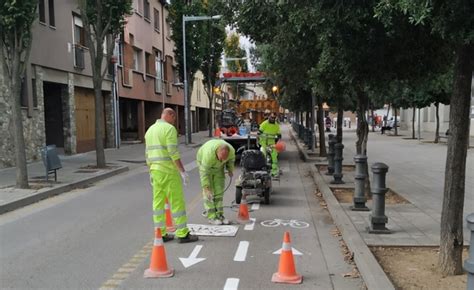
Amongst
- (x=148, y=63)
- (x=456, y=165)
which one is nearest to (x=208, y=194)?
(x=456, y=165)

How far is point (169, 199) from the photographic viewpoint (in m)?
6.77

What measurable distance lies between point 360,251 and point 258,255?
1.26 m

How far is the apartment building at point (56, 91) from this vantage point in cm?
1736

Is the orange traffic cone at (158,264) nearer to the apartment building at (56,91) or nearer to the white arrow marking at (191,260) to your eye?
the white arrow marking at (191,260)

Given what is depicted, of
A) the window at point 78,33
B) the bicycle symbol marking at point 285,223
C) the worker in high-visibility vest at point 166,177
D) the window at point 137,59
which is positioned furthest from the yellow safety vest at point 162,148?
the window at point 137,59

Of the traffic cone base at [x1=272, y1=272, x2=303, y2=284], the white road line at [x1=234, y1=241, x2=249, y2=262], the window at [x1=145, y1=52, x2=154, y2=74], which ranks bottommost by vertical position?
the white road line at [x1=234, y1=241, x2=249, y2=262]

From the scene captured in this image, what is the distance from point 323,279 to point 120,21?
13430 mm

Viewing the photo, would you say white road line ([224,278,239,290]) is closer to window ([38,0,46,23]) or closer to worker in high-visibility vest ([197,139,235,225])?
worker in high-visibility vest ([197,139,235,225])

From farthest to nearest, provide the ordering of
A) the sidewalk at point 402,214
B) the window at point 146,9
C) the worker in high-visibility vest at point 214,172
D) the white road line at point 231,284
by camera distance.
A: the window at point 146,9
the worker in high-visibility vest at point 214,172
the sidewalk at point 402,214
the white road line at point 231,284

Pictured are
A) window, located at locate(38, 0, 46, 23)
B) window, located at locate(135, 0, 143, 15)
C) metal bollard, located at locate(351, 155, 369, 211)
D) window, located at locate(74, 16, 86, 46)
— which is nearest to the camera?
metal bollard, located at locate(351, 155, 369, 211)

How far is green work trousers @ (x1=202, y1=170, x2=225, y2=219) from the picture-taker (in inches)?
307

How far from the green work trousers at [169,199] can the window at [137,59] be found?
23949mm

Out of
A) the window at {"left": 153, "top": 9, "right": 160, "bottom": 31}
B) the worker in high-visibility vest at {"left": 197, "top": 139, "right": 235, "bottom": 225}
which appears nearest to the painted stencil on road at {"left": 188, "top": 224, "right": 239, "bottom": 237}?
the worker in high-visibility vest at {"left": 197, "top": 139, "right": 235, "bottom": 225}

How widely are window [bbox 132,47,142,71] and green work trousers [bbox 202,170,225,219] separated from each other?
23.2 meters
